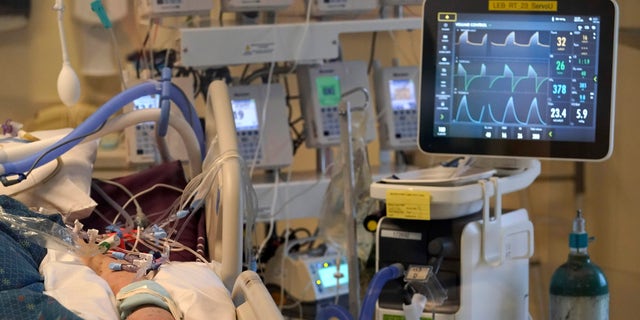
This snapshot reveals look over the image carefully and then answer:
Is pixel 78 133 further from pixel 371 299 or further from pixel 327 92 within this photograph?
pixel 327 92

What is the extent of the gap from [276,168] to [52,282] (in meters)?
1.51

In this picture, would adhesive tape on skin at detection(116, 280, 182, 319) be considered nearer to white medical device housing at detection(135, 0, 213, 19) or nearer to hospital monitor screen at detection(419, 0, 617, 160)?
hospital monitor screen at detection(419, 0, 617, 160)

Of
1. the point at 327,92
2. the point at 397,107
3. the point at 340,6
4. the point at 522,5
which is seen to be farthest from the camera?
the point at 397,107

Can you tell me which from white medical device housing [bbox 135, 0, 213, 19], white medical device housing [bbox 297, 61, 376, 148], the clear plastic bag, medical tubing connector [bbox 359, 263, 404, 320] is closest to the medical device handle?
the clear plastic bag

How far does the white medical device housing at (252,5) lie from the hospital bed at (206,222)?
0.63 m

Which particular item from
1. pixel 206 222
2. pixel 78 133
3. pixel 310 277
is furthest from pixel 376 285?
pixel 310 277

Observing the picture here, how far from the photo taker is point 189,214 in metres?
2.23

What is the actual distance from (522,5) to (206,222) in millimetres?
860

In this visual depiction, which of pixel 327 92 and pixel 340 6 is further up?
pixel 340 6

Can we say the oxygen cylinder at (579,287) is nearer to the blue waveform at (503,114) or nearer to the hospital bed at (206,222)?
the blue waveform at (503,114)

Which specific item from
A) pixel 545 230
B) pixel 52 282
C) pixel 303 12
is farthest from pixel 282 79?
pixel 52 282

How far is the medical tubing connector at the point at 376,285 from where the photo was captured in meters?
2.18

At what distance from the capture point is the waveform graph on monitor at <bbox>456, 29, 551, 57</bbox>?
2348 millimetres

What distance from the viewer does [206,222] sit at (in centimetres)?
229
